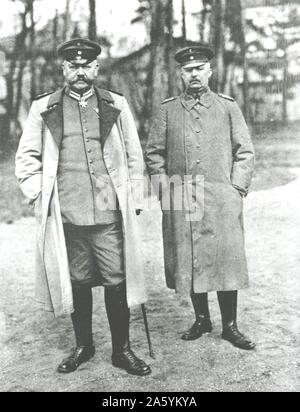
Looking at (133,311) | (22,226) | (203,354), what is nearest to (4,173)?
(22,226)

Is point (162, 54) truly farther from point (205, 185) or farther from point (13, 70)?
point (205, 185)

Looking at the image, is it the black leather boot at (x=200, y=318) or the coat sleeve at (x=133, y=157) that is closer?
the coat sleeve at (x=133, y=157)

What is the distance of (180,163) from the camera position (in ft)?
11.2

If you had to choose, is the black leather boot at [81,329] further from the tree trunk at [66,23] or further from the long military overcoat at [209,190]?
the tree trunk at [66,23]

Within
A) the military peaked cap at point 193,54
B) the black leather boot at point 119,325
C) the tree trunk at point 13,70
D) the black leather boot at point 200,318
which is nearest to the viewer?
the black leather boot at point 119,325

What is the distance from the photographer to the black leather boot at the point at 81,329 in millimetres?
3240

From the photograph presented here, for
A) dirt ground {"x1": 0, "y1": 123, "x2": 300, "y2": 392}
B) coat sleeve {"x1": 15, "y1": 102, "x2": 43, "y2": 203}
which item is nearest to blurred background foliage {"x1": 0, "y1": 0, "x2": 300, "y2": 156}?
dirt ground {"x1": 0, "y1": 123, "x2": 300, "y2": 392}

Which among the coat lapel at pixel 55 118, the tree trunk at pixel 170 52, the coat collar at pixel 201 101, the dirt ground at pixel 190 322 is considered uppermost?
the tree trunk at pixel 170 52

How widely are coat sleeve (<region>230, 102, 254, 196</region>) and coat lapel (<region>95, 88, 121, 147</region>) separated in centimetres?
76

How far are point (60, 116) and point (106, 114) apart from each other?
0.26m

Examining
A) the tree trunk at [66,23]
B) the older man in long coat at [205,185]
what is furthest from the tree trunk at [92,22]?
the older man in long coat at [205,185]

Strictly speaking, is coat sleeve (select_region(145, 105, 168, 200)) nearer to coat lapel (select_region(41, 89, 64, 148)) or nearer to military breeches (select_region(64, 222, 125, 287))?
military breeches (select_region(64, 222, 125, 287))

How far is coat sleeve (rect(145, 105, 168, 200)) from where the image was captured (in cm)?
348
